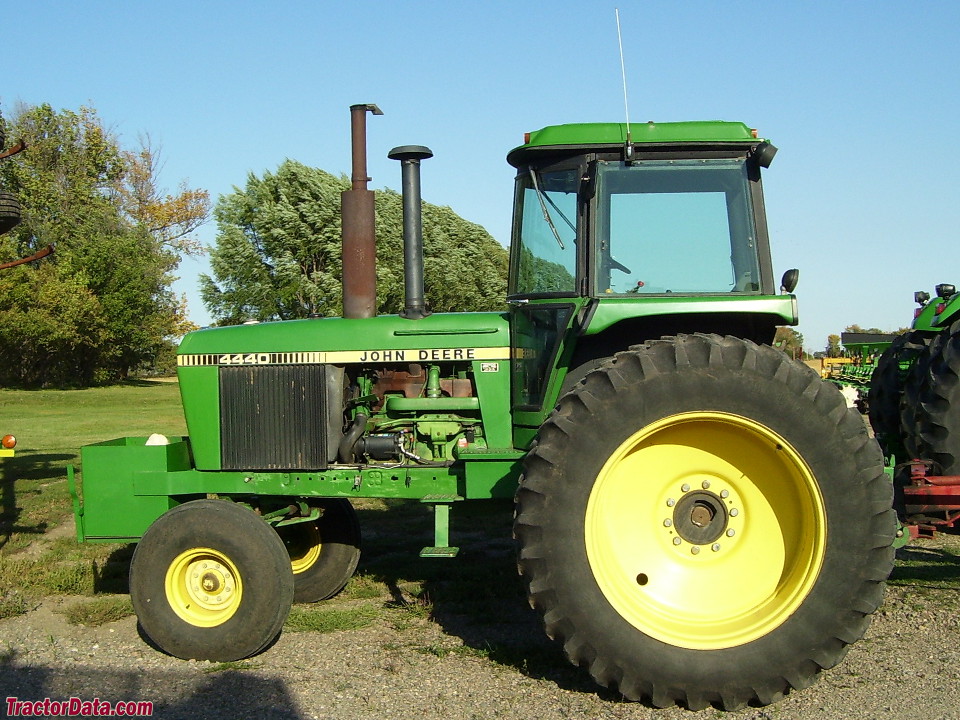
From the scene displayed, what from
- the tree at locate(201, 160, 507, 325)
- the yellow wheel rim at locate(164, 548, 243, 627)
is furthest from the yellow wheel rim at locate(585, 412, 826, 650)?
the tree at locate(201, 160, 507, 325)

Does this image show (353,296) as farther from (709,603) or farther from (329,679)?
(709,603)

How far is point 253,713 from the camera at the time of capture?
4.09 metres

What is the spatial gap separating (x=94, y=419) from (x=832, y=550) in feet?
66.6

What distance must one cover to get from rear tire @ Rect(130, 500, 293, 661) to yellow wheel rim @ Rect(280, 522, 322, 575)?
1.10 meters

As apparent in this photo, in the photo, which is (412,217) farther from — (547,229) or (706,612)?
(706,612)

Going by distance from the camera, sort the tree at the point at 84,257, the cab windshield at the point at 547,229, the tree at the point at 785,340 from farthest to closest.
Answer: the tree at the point at 84,257 → the tree at the point at 785,340 → the cab windshield at the point at 547,229

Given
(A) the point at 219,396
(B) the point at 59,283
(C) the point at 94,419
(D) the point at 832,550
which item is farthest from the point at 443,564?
(B) the point at 59,283

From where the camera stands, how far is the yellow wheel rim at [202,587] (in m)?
4.91

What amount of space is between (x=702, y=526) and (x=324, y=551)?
2.61m

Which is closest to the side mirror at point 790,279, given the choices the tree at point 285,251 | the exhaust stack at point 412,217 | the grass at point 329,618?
the exhaust stack at point 412,217

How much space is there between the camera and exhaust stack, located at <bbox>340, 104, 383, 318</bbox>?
5617mm

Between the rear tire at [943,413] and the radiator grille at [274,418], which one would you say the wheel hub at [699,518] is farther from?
the radiator grille at [274,418]

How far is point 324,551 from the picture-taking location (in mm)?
6031

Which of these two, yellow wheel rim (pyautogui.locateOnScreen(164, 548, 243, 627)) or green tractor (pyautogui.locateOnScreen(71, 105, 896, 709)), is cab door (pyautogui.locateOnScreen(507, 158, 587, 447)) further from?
yellow wheel rim (pyautogui.locateOnScreen(164, 548, 243, 627))
